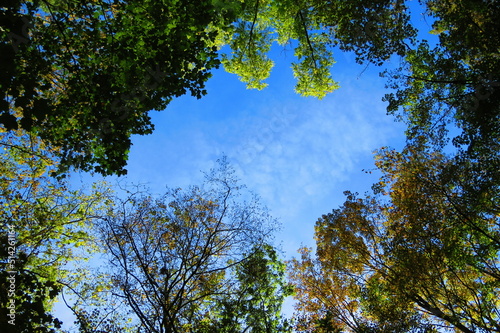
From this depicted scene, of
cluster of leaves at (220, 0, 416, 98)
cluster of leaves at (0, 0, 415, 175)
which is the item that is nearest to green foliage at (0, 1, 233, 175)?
cluster of leaves at (0, 0, 415, 175)

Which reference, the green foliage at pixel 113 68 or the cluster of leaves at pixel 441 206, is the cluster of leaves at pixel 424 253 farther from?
the green foliage at pixel 113 68

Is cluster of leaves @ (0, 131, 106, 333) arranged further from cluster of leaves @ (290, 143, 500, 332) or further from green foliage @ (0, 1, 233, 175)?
cluster of leaves @ (290, 143, 500, 332)

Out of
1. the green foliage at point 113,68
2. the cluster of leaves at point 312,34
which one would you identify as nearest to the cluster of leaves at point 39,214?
the green foliage at point 113,68

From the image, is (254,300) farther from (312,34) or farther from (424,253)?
(312,34)

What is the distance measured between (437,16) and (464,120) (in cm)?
422

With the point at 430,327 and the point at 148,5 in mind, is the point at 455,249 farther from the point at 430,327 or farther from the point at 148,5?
the point at 148,5

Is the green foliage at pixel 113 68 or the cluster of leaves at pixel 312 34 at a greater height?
the cluster of leaves at pixel 312 34

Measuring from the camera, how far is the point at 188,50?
7008 mm

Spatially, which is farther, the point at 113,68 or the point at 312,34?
the point at 312,34

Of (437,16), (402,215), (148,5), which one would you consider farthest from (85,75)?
(402,215)

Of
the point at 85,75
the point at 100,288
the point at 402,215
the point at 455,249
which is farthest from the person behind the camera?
the point at 402,215

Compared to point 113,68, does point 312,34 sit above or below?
above

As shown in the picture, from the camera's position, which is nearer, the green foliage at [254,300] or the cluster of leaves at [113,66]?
the cluster of leaves at [113,66]

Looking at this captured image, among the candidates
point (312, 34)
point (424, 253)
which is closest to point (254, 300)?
point (424, 253)
